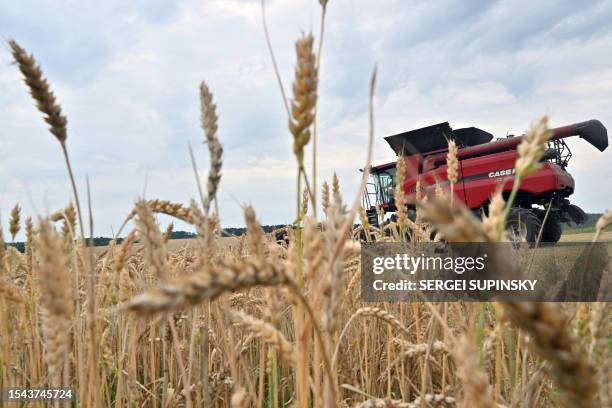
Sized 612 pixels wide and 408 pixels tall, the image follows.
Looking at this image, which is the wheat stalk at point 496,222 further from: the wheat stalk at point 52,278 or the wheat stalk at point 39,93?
the wheat stalk at point 39,93

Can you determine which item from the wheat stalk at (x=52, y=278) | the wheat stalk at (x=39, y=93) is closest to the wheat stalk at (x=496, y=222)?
the wheat stalk at (x=52, y=278)

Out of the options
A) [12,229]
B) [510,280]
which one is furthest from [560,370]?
[12,229]

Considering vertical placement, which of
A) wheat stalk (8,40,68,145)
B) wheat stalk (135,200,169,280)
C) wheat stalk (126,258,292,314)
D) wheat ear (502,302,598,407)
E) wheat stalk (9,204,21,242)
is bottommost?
wheat ear (502,302,598,407)

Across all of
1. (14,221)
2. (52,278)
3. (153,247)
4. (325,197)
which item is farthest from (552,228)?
(52,278)

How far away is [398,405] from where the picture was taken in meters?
1.27

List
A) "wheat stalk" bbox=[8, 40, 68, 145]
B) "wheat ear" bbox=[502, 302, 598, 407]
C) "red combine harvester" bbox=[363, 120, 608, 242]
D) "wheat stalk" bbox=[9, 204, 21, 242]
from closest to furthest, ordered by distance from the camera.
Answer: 1. "wheat ear" bbox=[502, 302, 598, 407]
2. "wheat stalk" bbox=[8, 40, 68, 145]
3. "wheat stalk" bbox=[9, 204, 21, 242]
4. "red combine harvester" bbox=[363, 120, 608, 242]

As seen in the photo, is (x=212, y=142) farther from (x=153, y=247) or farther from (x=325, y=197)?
(x=325, y=197)

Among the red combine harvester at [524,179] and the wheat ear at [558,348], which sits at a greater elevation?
the red combine harvester at [524,179]

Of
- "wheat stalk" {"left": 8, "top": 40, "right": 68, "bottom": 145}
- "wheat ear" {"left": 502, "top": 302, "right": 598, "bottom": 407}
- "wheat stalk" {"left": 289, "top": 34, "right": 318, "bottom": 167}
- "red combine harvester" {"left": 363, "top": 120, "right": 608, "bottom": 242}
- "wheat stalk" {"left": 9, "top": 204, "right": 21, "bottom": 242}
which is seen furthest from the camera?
"red combine harvester" {"left": 363, "top": 120, "right": 608, "bottom": 242}

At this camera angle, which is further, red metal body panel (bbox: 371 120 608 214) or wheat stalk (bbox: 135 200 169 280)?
red metal body panel (bbox: 371 120 608 214)

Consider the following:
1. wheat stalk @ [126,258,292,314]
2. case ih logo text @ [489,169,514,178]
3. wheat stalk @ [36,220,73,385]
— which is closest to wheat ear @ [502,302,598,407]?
wheat stalk @ [126,258,292,314]

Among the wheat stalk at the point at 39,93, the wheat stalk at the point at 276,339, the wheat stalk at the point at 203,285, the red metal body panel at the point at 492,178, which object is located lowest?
the wheat stalk at the point at 276,339

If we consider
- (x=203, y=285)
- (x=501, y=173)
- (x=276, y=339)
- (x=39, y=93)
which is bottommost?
(x=276, y=339)

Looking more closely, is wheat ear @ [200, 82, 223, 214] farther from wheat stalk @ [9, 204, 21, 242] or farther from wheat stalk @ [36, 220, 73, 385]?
wheat stalk @ [9, 204, 21, 242]
